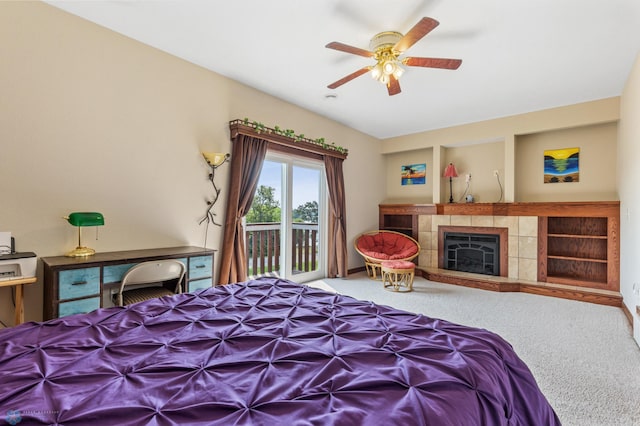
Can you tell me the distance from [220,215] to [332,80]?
207 centimetres

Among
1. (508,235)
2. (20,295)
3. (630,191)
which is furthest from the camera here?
(508,235)

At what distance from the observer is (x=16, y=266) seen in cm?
200

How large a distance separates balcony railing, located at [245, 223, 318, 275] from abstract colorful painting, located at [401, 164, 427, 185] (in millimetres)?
2389

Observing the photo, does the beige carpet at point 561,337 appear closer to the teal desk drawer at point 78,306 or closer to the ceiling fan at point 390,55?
the ceiling fan at point 390,55

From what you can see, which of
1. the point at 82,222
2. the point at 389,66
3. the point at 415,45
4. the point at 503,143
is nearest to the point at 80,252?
the point at 82,222

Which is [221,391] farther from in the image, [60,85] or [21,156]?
[60,85]

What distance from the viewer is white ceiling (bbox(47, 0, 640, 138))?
92.0 inches

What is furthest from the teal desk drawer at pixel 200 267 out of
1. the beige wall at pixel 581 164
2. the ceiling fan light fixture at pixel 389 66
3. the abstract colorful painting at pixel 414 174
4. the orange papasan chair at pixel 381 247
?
the beige wall at pixel 581 164

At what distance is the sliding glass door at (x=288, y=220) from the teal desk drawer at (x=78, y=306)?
2069 millimetres

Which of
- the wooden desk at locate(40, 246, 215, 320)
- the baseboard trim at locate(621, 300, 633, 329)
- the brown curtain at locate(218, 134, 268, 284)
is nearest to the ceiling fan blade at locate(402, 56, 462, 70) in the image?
the brown curtain at locate(218, 134, 268, 284)

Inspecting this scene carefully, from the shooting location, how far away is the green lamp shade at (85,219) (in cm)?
231

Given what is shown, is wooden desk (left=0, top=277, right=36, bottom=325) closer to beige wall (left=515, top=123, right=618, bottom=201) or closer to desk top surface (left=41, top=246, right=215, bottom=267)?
desk top surface (left=41, top=246, right=215, bottom=267)

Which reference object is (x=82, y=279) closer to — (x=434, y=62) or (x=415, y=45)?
(x=434, y=62)

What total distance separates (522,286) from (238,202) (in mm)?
4173
